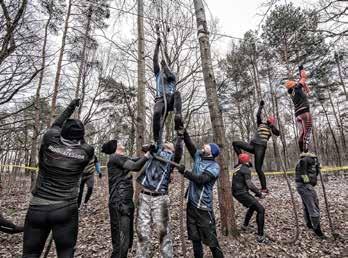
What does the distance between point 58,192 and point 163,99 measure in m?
1.99

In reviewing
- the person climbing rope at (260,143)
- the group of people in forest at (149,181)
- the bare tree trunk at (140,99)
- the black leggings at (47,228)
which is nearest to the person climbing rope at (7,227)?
the group of people in forest at (149,181)

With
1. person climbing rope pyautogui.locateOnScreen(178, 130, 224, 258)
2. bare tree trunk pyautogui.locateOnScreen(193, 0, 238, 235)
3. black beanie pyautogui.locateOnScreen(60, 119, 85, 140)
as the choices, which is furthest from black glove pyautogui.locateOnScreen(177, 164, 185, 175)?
bare tree trunk pyautogui.locateOnScreen(193, 0, 238, 235)

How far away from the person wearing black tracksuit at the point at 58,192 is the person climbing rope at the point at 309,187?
16.6 feet

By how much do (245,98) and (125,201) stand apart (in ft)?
65.5

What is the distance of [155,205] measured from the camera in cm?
364

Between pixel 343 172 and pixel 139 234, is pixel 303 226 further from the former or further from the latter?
pixel 343 172

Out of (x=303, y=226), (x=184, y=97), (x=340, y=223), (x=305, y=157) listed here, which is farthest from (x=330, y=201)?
(x=184, y=97)

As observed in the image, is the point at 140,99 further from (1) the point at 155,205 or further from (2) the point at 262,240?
(2) the point at 262,240

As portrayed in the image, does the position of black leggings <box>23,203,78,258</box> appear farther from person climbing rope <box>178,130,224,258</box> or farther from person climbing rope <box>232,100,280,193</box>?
person climbing rope <box>232,100,280,193</box>

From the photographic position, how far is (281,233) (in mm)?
5566

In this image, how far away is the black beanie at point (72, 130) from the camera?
2838 mm

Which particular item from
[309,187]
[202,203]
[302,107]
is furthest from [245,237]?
[302,107]

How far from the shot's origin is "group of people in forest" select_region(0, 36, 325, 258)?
8.50ft

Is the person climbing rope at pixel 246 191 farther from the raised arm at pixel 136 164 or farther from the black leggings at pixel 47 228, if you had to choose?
the black leggings at pixel 47 228
